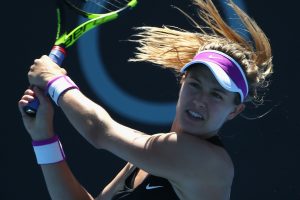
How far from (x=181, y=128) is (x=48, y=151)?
1.70ft

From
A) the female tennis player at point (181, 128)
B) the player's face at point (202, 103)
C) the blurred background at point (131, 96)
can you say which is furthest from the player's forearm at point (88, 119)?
the blurred background at point (131, 96)

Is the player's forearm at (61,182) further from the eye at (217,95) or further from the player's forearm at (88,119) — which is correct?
the eye at (217,95)

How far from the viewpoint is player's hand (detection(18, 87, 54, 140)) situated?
2.07m

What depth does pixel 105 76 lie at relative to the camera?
3439 millimetres

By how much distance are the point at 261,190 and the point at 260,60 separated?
1.47 metres

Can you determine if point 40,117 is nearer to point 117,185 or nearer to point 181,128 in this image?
point 117,185

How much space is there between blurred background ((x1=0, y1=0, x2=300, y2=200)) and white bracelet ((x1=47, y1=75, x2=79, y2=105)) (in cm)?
143

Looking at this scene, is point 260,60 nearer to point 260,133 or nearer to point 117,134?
point 117,134

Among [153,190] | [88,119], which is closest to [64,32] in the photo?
[88,119]

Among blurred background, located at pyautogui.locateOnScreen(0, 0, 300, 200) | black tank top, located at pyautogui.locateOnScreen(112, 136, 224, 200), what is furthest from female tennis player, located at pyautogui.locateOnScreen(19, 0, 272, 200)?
blurred background, located at pyautogui.locateOnScreen(0, 0, 300, 200)

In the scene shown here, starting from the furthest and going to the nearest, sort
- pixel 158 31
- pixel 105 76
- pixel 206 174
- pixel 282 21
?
pixel 105 76 < pixel 282 21 < pixel 158 31 < pixel 206 174

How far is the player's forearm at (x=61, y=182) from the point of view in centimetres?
212

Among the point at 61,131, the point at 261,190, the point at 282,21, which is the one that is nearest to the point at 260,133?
the point at 261,190

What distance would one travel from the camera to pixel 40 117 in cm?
208
